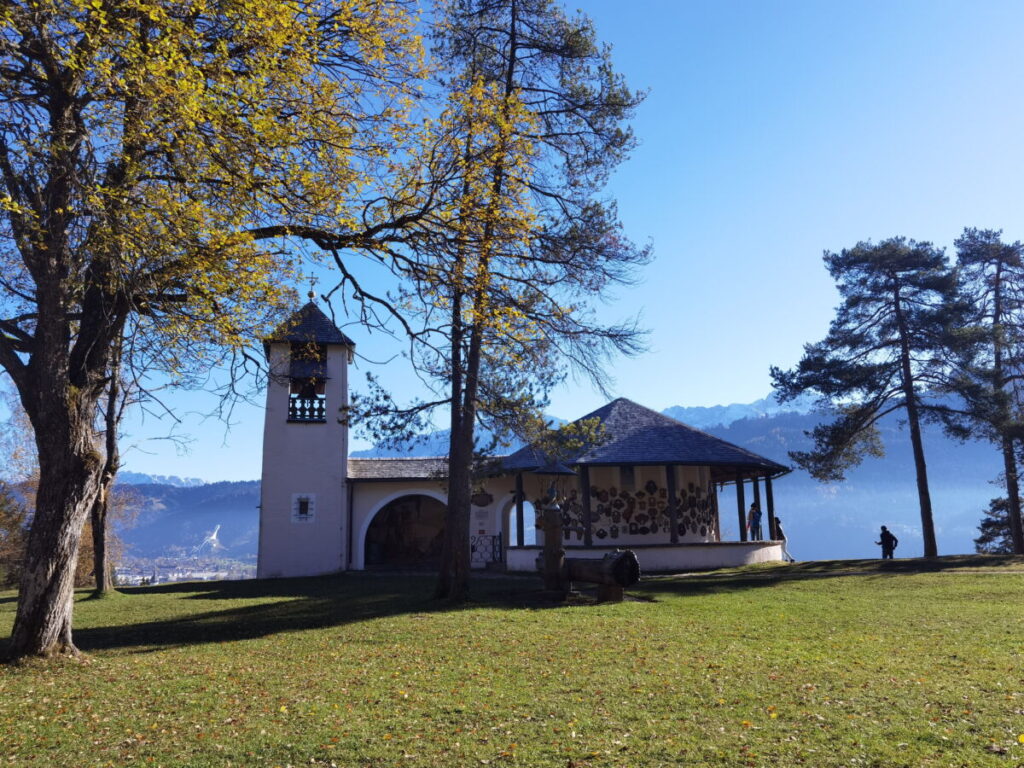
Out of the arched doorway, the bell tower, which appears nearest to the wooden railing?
the bell tower

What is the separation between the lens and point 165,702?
22.0 ft

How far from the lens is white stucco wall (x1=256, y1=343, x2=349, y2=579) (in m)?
25.7

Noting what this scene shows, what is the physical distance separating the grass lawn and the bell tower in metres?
12.5

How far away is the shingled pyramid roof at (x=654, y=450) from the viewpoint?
2273cm

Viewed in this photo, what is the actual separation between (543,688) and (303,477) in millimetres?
20925

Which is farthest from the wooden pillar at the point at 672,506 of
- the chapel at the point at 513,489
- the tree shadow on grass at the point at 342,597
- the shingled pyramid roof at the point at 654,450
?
the tree shadow on grass at the point at 342,597

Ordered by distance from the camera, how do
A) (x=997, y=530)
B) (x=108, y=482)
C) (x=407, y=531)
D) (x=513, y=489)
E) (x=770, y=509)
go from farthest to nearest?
1. (x=407, y=531)
2. (x=997, y=530)
3. (x=513, y=489)
4. (x=770, y=509)
5. (x=108, y=482)

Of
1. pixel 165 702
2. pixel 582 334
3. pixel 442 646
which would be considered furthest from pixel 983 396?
pixel 165 702

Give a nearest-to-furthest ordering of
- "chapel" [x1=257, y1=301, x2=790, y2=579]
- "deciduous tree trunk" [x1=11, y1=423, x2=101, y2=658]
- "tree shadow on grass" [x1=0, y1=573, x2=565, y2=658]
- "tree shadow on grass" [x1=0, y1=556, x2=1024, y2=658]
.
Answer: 1. "deciduous tree trunk" [x1=11, y1=423, x2=101, y2=658]
2. "tree shadow on grass" [x1=0, y1=573, x2=565, y2=658]
3. "tree shadow on grass" [x1=0, y1=556, x2=1024, y2=658]
4. "chapel" [x1=257, y1=301, x2=790, y2=579]

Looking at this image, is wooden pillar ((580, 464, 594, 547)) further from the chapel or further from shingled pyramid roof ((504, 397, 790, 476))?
shingled pyramid roof ((504, 397, 790, 476))

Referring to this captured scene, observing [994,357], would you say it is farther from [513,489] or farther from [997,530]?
[513,489]

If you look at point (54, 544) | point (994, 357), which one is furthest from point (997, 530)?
point (54, 544)

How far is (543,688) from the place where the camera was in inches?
274

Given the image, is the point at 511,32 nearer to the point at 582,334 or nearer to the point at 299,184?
the point at 582,334
